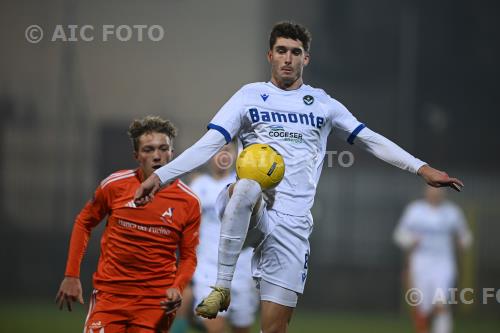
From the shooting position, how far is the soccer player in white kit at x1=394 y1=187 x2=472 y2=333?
1272 cm

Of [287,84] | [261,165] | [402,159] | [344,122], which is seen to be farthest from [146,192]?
[402,159]

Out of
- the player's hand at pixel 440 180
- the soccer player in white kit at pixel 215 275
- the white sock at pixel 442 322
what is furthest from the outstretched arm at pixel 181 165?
the white sock at pixel 442 322

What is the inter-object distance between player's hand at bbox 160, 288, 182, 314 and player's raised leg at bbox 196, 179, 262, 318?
0.42m

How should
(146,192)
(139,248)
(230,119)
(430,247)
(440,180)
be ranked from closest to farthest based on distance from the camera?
(146,192), (440,180), (230,119), (139,248), (430,247)

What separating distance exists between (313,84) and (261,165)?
1491 cm

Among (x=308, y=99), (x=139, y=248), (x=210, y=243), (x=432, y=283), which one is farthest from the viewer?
(x=432, y=283)

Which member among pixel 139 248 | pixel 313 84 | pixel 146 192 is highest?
pixel 313 84

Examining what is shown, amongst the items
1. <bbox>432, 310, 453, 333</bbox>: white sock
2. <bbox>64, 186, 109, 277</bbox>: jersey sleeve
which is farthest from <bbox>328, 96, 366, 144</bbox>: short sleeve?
<bbox>432, 310, 453, 333</bbox>: white sock

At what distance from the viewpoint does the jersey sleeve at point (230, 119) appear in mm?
5879

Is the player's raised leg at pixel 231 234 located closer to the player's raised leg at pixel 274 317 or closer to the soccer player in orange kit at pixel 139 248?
the player's raised leg at pixel 274 317

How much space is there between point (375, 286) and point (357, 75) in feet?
16.8

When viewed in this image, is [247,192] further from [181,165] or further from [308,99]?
[308,99]

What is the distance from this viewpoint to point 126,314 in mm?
6137

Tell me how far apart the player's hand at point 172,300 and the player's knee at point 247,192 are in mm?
829
